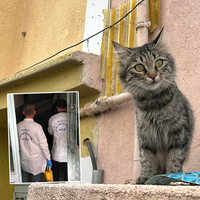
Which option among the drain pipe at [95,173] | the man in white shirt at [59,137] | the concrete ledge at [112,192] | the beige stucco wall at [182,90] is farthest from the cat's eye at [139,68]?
the drain pipe at [95,173]

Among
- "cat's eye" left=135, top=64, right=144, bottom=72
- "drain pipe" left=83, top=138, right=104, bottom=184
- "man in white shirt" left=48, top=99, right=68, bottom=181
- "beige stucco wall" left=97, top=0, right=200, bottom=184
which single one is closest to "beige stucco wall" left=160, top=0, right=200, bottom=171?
"beige stucco wall" left=97, top=0, right=200, bottom=184

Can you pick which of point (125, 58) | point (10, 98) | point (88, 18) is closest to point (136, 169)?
point (125, 58)

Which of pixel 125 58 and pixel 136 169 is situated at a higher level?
pixel 125 58

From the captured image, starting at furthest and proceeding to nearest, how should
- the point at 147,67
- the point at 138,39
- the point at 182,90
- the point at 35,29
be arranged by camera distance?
the point at 35,29 < the point at 138,39 < the point at 182,90 < the point at 147,67

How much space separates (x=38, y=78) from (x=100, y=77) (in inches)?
29.7

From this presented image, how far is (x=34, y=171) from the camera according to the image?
1.11m

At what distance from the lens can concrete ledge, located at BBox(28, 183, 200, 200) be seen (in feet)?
2.20

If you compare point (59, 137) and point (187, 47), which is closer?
point (59, 137)

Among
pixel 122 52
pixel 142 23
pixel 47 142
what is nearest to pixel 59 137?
pixel 47 142

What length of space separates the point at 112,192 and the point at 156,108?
71 cm

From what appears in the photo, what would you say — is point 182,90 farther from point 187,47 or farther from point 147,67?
point 147,67

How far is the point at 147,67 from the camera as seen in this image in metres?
1.36

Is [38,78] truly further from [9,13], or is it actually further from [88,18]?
[9,13]

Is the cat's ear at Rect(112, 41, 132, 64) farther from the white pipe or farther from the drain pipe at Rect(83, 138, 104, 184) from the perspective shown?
the drain pipe at Rect(83, 138, 104, 184)
